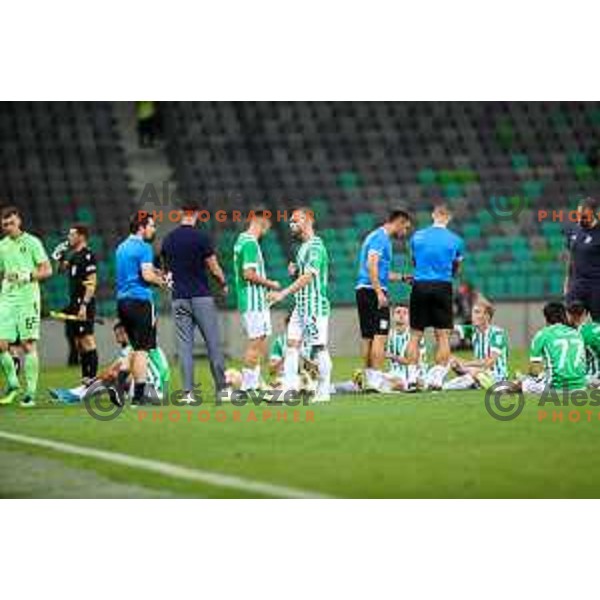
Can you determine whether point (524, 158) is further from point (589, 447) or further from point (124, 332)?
point (589, 447)

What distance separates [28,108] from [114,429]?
547 inches

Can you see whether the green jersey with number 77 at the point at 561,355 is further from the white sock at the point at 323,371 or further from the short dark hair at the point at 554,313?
the white sock at the point at 323,371

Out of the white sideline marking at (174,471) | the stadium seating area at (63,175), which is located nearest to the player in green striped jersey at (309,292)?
the white sideline marking at (174,471)

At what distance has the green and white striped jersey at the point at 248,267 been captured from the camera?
1634 centimetres

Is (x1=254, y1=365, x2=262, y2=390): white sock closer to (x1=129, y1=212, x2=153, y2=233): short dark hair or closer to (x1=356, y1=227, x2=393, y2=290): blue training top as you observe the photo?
(x1=356, y1=227, x2=393, y2=290): blue training top

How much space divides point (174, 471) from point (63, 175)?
15.9 m

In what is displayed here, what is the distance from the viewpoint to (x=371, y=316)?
679 inches

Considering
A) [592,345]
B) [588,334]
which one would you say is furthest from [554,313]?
[592,345]

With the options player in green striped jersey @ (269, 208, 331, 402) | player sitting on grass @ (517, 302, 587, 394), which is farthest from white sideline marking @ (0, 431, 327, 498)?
player sitting on grass @ (517, 302, 587, 394)

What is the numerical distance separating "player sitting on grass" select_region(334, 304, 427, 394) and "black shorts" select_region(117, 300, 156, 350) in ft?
7.03

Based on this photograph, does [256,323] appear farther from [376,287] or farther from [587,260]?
[587,260]

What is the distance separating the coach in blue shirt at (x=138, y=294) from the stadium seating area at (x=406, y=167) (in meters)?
11.4

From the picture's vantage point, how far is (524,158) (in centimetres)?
2906

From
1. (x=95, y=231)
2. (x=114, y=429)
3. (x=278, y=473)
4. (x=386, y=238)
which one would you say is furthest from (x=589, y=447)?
(x=95, y=231)
